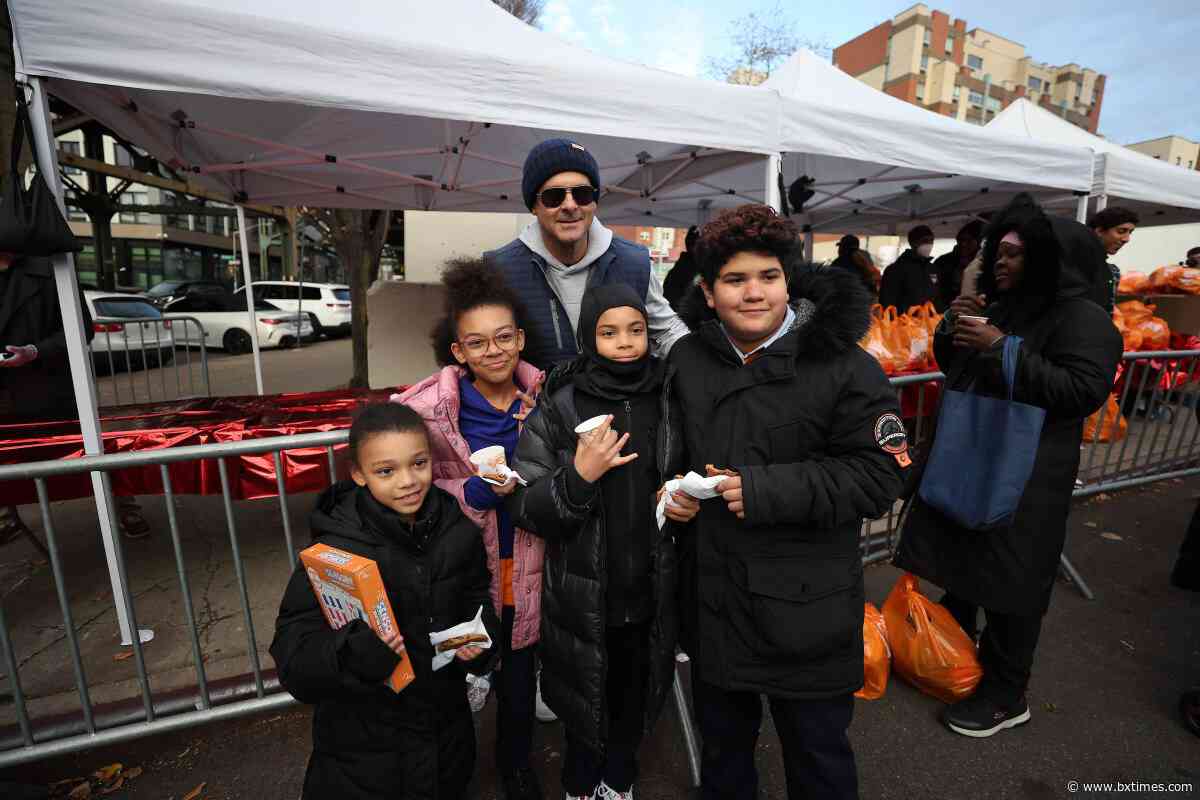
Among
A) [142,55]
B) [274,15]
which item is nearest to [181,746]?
[142,55]

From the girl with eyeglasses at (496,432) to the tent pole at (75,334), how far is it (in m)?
1.57

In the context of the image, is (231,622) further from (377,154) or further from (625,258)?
(377,154)

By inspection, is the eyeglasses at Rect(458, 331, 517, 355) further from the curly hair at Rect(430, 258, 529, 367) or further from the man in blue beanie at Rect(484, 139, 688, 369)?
the man in blue beanie at Rect(484, 139, 688, 369)

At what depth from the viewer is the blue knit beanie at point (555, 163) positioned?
198 centimetres

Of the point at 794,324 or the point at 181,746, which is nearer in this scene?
the point at 794,324

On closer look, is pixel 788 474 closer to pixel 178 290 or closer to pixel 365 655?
pixel 365 655

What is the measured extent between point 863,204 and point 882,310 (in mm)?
4567

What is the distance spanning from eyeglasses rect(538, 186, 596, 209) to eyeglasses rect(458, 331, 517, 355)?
0.50 meters

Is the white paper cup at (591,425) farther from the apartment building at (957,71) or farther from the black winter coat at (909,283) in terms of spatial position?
the apartment building at (957,71)

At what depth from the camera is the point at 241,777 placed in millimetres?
2186

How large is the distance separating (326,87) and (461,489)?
1970mm

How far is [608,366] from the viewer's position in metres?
1.67

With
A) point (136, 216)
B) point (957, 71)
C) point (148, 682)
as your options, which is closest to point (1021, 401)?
point (148, 682)

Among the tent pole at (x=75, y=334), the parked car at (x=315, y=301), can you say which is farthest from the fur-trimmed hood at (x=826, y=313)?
the parked car at (x=315, y=301)
